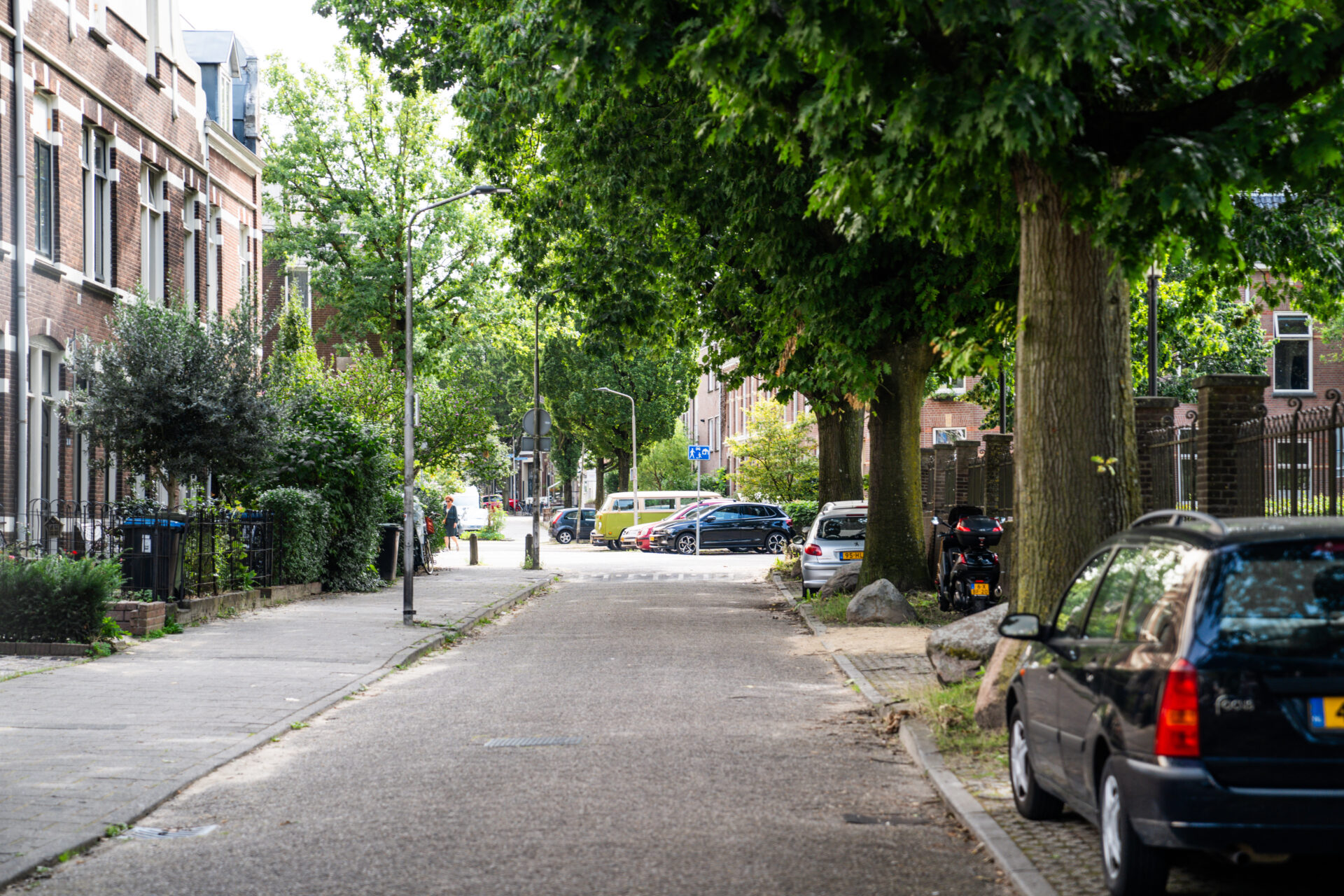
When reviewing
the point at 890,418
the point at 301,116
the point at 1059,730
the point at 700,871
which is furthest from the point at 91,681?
the point at 301,116

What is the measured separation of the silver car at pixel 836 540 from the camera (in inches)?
857

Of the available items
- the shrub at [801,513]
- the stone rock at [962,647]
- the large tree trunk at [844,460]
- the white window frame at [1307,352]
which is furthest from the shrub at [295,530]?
the white window frame at [1307,352]

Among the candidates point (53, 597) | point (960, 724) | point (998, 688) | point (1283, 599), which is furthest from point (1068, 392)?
point (53, 597)

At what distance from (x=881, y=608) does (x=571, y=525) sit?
40.6 meters

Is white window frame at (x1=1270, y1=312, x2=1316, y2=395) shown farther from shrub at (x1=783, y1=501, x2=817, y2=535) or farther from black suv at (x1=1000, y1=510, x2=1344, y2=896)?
black suv at (x1=1000, y1=510, x2=1344, y2=896)

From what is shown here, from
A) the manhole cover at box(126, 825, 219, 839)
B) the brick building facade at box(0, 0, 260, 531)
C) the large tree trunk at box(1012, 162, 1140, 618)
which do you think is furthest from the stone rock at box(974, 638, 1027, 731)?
the brick building facade at box(0, 0, 260, 531)

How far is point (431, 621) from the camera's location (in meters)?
18.1

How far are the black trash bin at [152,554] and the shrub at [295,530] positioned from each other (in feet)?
14.4

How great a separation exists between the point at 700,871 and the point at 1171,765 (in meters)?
2.02

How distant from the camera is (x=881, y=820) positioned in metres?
6.91

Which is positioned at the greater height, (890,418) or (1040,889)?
(890,418)

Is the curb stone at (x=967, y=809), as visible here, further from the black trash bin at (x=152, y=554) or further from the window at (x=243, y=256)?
the window at (x=243, y=256)

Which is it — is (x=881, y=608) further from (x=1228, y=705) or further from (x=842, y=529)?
(x=1228, y=705)

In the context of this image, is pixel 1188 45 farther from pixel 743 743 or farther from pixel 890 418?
pixel 890 418
